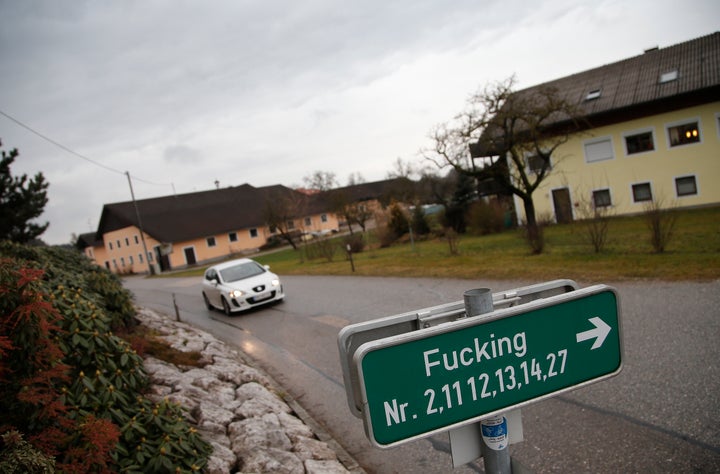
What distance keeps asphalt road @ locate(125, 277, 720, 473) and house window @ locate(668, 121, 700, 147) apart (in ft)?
68.5

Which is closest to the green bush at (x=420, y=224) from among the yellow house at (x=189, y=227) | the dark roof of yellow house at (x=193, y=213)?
the yellow house at (x=189, y=227)

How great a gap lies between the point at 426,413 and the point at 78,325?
3.96 m

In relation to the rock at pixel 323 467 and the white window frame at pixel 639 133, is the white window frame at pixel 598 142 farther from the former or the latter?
the rock at pixel 323 467

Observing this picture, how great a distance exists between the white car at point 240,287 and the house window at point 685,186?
2351 centimetres

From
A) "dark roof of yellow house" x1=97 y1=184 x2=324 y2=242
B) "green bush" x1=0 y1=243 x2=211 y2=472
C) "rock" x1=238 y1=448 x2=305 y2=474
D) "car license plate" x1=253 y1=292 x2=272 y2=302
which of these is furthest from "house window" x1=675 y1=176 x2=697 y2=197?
"dark roof of yellow house" x1=97 y1=184 x2=324 y2=242

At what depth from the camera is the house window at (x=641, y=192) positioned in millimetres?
25812

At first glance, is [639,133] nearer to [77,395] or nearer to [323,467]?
[323,467]

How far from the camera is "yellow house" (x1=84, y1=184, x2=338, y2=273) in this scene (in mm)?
47312

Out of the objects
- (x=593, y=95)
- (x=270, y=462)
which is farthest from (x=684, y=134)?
(x=270, y=462)

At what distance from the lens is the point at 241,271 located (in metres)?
14.3

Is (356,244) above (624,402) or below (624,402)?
above

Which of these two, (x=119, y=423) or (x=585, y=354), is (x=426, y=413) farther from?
(x=119, y=423)

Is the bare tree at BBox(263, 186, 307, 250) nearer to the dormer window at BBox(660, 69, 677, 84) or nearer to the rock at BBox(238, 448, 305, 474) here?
the dormer window at BBox(660, 69, 677, 84)

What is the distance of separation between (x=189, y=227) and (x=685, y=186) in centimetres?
4415
